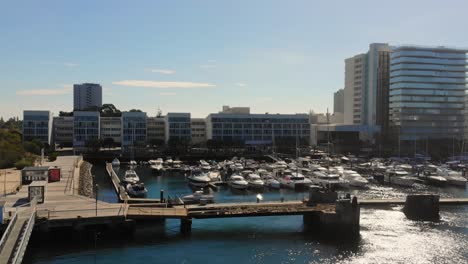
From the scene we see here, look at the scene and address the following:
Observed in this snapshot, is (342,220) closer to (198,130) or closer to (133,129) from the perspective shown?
(133,129)

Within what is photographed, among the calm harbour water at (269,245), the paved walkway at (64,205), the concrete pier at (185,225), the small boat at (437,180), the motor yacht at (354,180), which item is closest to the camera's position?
the calm harbour water at (269,245)

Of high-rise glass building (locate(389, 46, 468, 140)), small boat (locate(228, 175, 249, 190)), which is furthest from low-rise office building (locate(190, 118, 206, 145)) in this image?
small boat (locate(228, 175, 249, 190))

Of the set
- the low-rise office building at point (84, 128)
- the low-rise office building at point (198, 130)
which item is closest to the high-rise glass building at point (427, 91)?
the low-rise office building at point (198, 130)

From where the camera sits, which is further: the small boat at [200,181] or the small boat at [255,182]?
the small boat at [200,181]

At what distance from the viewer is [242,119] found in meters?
137

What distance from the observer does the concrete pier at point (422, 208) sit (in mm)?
44250

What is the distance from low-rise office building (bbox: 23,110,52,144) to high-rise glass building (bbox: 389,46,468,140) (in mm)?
94878

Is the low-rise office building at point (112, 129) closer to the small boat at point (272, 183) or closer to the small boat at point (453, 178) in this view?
the small boat at point (272, 183)

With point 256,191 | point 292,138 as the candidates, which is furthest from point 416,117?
point 256,191

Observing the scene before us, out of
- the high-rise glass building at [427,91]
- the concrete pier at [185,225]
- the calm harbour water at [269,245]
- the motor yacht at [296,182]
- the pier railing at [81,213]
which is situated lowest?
the calm harbour water at [269,245]

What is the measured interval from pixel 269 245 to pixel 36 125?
103 meters

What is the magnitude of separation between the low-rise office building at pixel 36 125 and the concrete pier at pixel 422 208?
10076 centimetres

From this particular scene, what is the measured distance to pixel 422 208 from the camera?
146 ft

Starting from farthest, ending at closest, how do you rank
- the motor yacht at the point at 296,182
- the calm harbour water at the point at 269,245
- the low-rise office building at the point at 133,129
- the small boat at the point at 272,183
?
1. the low-rise office building at the point at 133,129
2. the small boat at the point at 272,183
3. the motor yacht at the point at 296,182
4. the calm harbour water at the point at 269,245
